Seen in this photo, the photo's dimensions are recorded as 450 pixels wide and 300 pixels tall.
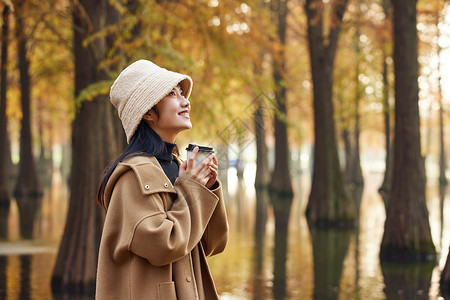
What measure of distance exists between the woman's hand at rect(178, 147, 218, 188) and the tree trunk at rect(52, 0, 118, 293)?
735 cm

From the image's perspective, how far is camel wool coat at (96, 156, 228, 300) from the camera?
2752mm

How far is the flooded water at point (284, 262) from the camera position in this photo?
405 inches

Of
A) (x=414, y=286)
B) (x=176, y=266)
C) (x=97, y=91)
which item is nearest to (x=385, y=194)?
(x=414, y=286)

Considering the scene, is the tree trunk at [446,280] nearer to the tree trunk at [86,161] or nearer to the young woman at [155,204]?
the tree trunk at [86,161]

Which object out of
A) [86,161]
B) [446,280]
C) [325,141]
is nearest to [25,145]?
[325,141]

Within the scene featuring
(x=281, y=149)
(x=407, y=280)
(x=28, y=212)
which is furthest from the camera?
(x=281, y=149)

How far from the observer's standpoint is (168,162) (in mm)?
3084

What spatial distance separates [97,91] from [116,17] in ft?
6.55

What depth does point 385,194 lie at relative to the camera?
30812 millimetres

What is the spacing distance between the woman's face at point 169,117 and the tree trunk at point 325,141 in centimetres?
1607

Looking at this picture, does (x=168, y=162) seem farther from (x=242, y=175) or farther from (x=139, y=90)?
(x=242, y=175)

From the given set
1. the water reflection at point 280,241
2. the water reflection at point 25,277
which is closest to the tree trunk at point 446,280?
the water reflection at point 280,241

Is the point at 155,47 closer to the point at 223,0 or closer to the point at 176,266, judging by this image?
the point at 223,0

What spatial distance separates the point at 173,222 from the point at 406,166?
11.0m
